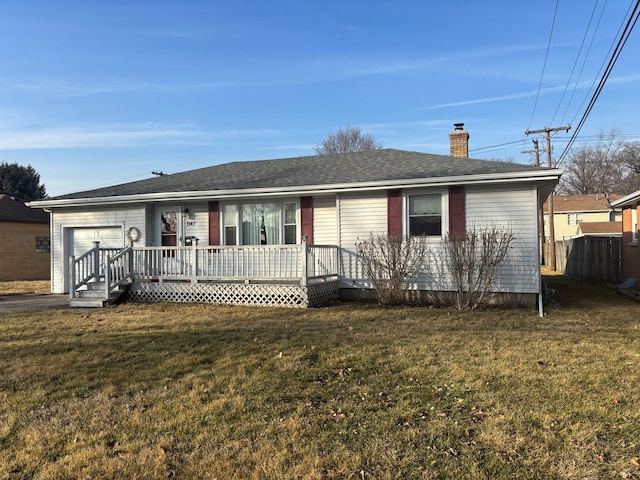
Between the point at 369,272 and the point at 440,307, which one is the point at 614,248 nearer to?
A: the point at 440,307

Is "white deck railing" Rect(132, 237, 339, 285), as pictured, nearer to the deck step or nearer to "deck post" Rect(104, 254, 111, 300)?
the deck step

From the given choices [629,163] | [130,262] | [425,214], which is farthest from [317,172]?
[629,163]

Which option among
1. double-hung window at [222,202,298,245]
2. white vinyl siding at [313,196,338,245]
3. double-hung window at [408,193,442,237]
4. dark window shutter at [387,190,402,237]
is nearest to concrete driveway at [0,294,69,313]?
double-hung window at [222,202,298,245]

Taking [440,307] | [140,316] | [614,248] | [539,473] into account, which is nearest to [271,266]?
[140,316]

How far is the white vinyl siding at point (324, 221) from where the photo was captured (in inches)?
475

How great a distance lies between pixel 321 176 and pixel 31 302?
26.9 feet

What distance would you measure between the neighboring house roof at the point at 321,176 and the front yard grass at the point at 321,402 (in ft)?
12.5

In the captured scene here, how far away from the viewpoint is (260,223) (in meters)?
12.7

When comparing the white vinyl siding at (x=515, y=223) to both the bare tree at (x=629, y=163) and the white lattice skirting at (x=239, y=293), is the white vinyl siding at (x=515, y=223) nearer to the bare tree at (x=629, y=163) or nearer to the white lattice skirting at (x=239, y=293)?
the white lattice skirting at (x=239, y=293)

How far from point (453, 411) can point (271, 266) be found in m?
7.43

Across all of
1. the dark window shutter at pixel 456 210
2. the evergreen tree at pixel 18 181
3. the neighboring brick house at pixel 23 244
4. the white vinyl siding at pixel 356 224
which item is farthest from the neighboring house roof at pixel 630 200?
the evergreen tree at pixel 18 181

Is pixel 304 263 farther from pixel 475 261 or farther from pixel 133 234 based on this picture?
pixel 133 234

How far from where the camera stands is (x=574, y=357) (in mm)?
5727

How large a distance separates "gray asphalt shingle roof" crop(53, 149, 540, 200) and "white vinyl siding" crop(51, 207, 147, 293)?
1.84 feet
